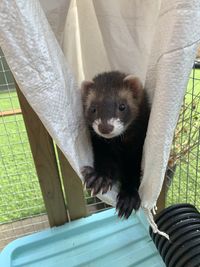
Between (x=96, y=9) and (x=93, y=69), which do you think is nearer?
(x=96, y=9)

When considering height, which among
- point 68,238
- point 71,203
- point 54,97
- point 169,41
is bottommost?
point 68,238

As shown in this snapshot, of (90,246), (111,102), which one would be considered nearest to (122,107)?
(111,102)

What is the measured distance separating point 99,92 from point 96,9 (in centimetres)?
28

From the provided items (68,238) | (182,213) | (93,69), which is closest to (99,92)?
(93,69)

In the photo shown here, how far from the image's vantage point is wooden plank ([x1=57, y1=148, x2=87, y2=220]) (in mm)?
1135

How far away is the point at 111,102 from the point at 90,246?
579 millimetres

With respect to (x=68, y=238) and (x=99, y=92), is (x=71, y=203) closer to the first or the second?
(x=68, y=238)

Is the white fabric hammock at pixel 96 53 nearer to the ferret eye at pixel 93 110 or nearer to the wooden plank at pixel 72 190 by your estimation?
the ferret eye at pixel 93 110

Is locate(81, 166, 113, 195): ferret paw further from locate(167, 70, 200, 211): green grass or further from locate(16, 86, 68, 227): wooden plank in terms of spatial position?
locate(167, 70, 200, 211): green grass

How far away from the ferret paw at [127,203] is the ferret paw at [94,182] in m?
0.05

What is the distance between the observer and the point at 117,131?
2.92 ft

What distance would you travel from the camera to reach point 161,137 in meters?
0.71

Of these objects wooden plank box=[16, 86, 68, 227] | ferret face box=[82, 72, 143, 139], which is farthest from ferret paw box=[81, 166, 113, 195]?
wooden plank box=[16, 86, 68, 227]

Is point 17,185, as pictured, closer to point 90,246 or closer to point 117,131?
point 90,246
